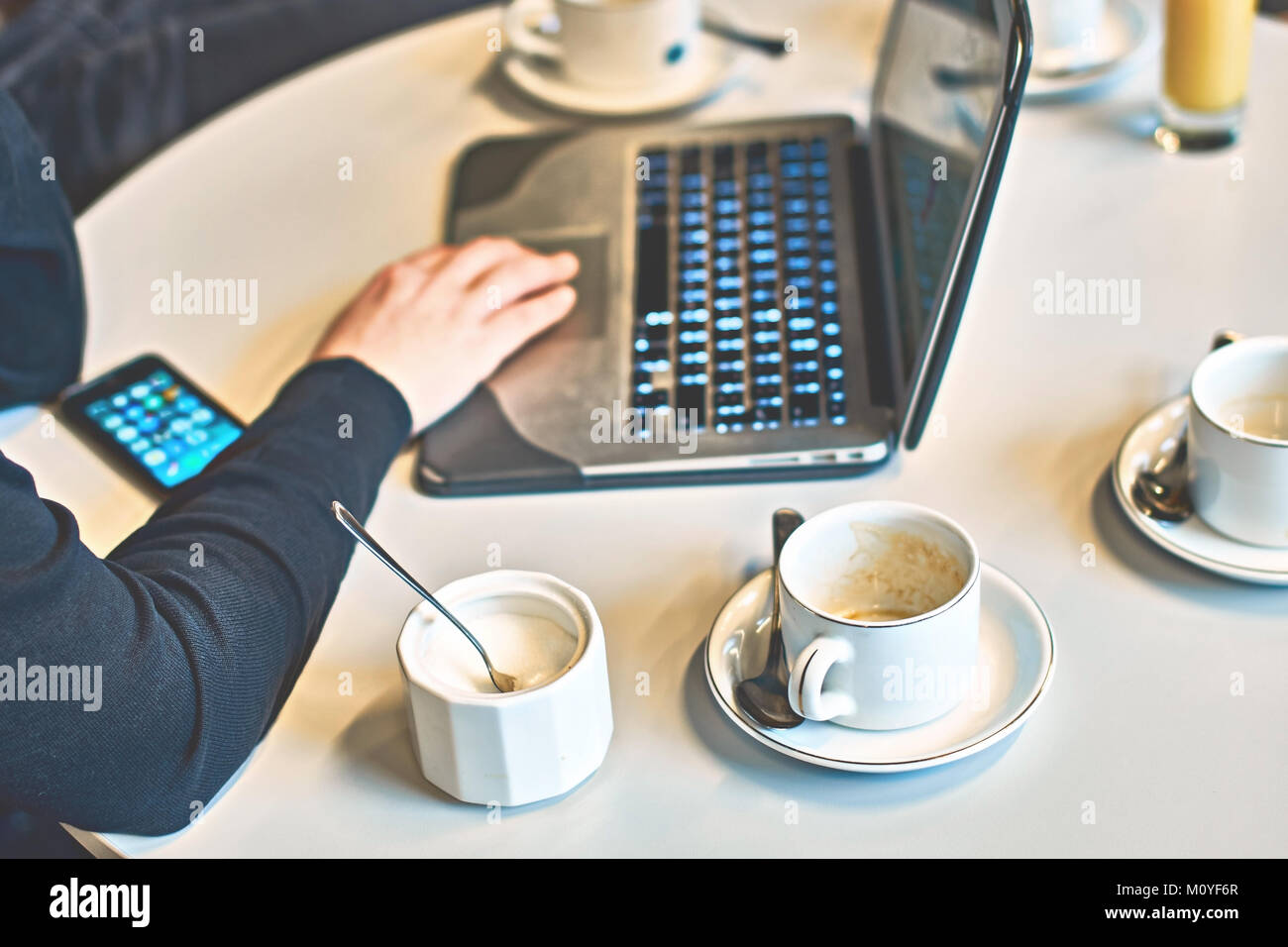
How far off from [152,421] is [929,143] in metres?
0.54

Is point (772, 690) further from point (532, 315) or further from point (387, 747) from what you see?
point (532, 315)

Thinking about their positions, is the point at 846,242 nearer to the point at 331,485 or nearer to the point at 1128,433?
the point at 1128,433

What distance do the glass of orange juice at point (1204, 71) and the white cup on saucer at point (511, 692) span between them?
2.22 ft

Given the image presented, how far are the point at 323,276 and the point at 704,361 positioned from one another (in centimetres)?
33

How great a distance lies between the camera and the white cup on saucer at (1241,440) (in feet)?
2.09

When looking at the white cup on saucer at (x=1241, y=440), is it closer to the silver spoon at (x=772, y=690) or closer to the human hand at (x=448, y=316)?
the silver spoon at (x=772, y=690)

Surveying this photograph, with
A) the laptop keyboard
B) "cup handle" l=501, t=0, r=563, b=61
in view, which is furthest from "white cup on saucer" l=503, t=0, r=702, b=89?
the laptop keyboard

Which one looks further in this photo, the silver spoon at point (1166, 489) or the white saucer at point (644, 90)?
the white saucer at point (644, 90)

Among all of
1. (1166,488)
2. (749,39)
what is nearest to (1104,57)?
(749,39)

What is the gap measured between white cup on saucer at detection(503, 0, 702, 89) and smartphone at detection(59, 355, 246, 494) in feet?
1.53

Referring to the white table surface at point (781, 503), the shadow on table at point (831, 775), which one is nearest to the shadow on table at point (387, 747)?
the white table surface at point (781, 503)

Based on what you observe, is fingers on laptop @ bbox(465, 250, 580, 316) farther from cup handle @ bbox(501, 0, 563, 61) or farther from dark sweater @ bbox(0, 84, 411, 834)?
cup handle @ bbox(501, 0, 563, 61)

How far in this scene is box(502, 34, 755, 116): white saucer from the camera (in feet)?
3.60

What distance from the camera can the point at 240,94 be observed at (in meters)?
1.42
